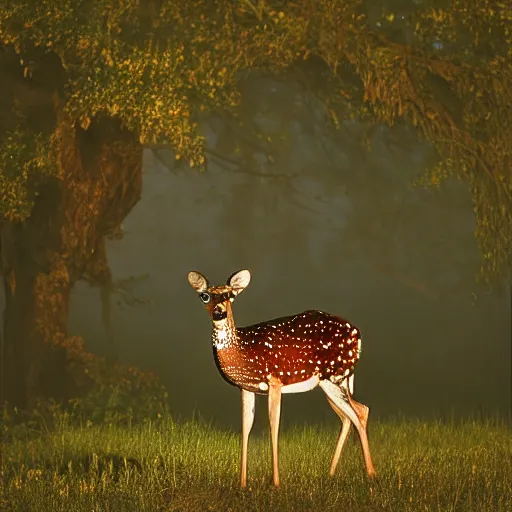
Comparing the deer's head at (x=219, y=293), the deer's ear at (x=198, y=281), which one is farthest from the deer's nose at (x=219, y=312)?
the deer's ear at (x=198, y=281)

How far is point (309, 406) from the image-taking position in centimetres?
3028

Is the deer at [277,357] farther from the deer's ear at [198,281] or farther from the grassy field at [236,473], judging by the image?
the grassy field at [236,473]

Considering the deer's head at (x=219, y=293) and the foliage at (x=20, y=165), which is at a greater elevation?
the foliage at (x=20, y=165)

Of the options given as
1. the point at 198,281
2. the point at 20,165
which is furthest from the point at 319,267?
the point at 198,281

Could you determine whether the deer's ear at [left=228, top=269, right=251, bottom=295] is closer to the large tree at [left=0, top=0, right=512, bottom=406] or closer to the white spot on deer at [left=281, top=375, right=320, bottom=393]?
the white spot on deer at [left=281, top=375, right=320, bottom=393]

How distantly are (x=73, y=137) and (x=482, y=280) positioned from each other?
10.3 meters

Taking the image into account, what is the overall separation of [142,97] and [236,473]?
5912 millimetres

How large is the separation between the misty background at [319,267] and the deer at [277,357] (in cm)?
1137

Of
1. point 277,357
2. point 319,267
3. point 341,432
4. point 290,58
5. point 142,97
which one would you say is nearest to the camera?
point 277,357

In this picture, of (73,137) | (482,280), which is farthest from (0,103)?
(482,280)

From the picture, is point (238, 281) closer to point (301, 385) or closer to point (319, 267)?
point (301, 385)

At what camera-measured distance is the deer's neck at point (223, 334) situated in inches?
432

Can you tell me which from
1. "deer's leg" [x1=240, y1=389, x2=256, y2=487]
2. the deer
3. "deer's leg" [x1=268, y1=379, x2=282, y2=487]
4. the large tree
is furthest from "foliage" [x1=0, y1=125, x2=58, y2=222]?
"deer's leg" [x1=268, y1=379, x2=282, y2=487]

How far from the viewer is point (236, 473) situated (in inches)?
502
